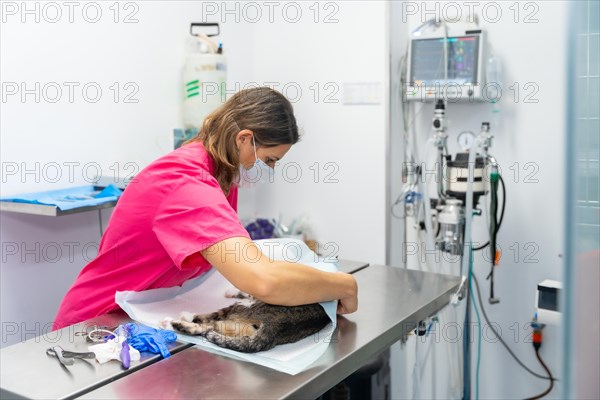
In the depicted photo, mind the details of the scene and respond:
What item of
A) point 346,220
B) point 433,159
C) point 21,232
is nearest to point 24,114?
point 21,232

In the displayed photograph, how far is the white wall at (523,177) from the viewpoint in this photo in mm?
2795

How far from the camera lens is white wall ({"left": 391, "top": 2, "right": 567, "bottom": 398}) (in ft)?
9.17

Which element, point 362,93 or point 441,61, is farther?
point 362,93

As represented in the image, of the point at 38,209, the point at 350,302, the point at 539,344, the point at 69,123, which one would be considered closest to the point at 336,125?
the point at 69,123

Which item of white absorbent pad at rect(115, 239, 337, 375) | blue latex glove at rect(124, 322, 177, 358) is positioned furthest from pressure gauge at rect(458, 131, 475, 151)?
blue latex glove at rect(124, 322, 177, 358)

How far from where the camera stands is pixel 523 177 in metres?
2.88

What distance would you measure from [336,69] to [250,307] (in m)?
1.77

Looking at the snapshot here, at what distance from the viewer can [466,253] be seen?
2619 mm

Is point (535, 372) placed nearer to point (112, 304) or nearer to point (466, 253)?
point (466, 253)

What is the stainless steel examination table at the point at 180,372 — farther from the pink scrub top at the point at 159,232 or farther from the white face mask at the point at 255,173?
the white face mask at the point at 255,173

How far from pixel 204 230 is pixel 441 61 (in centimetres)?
169

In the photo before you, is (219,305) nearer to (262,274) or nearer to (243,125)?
(262,274)

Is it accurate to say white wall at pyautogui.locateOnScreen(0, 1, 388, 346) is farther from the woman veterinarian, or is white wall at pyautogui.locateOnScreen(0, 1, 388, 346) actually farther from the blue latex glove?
the blue latex glove

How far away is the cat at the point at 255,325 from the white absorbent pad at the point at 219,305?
16mm
